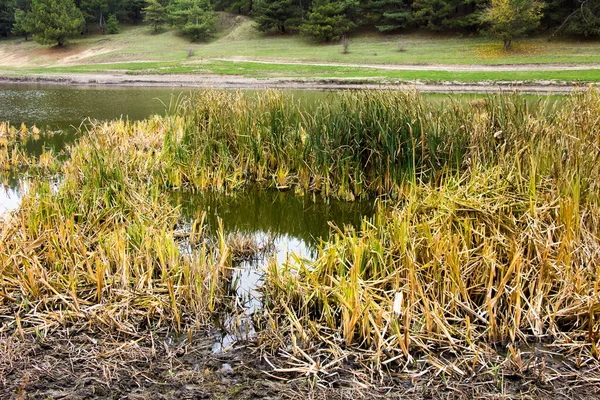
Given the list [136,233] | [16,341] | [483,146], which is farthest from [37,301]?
[483,146]

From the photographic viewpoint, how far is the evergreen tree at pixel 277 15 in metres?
52.7

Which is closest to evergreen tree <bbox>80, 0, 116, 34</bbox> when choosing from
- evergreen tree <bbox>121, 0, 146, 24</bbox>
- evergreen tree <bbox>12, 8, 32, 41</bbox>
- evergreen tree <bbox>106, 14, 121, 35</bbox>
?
evergreen tree <bbox>121, 0, 146, 24</bbox>

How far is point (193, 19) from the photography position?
5412cm

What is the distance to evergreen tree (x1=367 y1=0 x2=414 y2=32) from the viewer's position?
157ft

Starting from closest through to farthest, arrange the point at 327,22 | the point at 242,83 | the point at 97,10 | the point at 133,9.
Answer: the point at 242,83, the point at 327,22, the point at 97,10, the point at 133,9

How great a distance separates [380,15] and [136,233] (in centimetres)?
5057

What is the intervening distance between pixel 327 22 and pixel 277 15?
25.3 ft

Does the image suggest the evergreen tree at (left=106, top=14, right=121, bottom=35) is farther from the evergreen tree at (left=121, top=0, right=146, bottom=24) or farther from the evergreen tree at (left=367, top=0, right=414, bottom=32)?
the evergreen tree at (left=367, top=0, right=414, bottom=32)

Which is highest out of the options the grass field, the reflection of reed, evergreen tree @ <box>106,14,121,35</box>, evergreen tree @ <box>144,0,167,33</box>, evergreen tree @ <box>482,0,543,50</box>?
evergreen tree @ <box>144,0,167,33</box>

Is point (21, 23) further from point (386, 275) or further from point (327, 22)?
point (386, 275)

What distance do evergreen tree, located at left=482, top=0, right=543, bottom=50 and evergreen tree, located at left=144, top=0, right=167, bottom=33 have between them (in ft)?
121

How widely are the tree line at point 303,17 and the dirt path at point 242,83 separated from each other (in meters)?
16.1

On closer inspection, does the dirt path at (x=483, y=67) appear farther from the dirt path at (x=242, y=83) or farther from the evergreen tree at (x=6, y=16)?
the evergreen tree at (x=6, y=16)

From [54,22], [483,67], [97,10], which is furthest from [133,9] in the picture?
[483,67]
